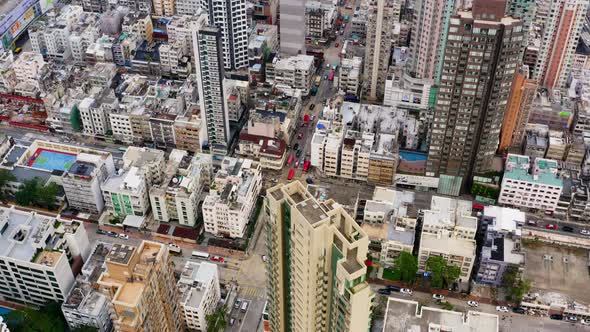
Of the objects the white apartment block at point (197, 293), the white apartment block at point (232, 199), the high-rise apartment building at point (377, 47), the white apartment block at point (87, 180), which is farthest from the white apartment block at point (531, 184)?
the white apartment block at point (87, 180)

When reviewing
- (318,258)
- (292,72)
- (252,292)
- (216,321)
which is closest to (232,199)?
(252,292)

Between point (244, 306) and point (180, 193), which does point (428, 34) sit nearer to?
point (180, 193)

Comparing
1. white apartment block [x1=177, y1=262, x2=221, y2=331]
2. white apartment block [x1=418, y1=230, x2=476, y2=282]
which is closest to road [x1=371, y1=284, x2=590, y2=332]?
white apartment block [x1=418, y1=230, x2=476, y2=282]

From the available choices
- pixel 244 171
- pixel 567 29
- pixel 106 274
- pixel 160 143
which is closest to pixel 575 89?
pixel 567 29

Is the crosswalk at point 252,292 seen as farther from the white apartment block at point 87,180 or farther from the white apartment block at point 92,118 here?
the white apartment block at point 92,118

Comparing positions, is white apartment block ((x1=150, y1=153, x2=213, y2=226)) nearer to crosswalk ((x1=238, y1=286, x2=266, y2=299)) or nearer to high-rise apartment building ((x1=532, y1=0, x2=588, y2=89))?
crosswalk ((x1=238, y1=286, x2=266, y2=299))

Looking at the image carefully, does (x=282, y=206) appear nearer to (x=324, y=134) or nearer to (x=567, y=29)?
(x=324, y=134)
